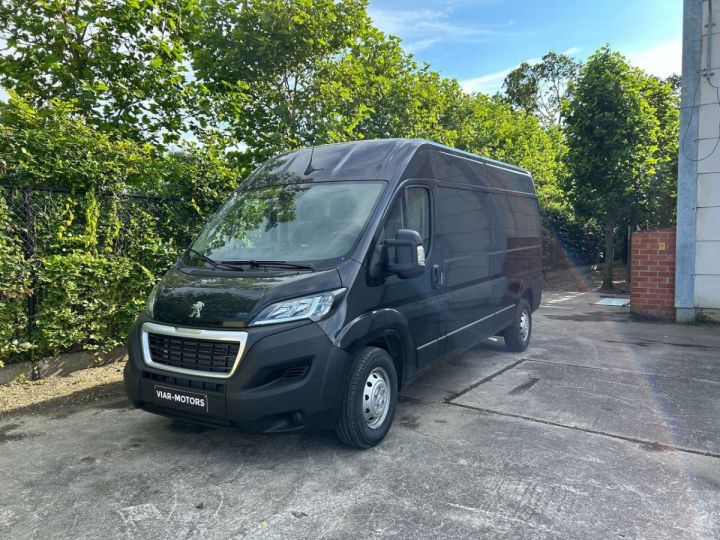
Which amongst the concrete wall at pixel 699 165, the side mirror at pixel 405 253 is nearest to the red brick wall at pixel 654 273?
the concrete wall at pixel 699 165

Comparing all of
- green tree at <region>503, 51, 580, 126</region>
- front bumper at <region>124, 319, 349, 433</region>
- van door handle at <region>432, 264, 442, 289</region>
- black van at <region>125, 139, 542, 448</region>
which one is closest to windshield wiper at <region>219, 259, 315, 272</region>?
black van at <region>125, 139, 542, 448</region>

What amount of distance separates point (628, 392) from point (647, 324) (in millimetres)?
4879

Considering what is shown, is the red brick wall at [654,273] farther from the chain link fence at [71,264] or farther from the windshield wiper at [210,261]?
the windshield wiper at [210,261]

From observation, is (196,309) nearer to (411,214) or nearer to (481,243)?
(411,214)

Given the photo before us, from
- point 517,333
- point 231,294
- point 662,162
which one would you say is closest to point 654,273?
point 517,333

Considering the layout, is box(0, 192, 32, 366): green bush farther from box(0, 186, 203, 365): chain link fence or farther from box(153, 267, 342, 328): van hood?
box(153, 267, 342, 328): van hood

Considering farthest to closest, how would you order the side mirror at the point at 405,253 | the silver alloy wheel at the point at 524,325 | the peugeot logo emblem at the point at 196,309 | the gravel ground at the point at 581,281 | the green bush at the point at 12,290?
the gravel ground at the point at 581,281, the silver alloy wheel at the point at 524,325, the green bush at the point at 12,290, the side mirror at the point at 405,253, the peugeot logo emblem at the point at 196,309

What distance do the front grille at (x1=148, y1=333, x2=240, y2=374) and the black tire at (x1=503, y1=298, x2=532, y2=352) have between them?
4.56 meters

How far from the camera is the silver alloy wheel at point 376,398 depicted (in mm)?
3854

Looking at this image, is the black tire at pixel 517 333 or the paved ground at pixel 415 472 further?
the black tire at pixel 517 333

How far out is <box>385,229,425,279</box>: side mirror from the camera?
3.87 meters

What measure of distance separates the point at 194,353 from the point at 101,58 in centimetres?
526

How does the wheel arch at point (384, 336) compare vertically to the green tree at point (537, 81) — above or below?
below

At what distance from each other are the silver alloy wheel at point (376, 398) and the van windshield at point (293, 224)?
99 centimetres
